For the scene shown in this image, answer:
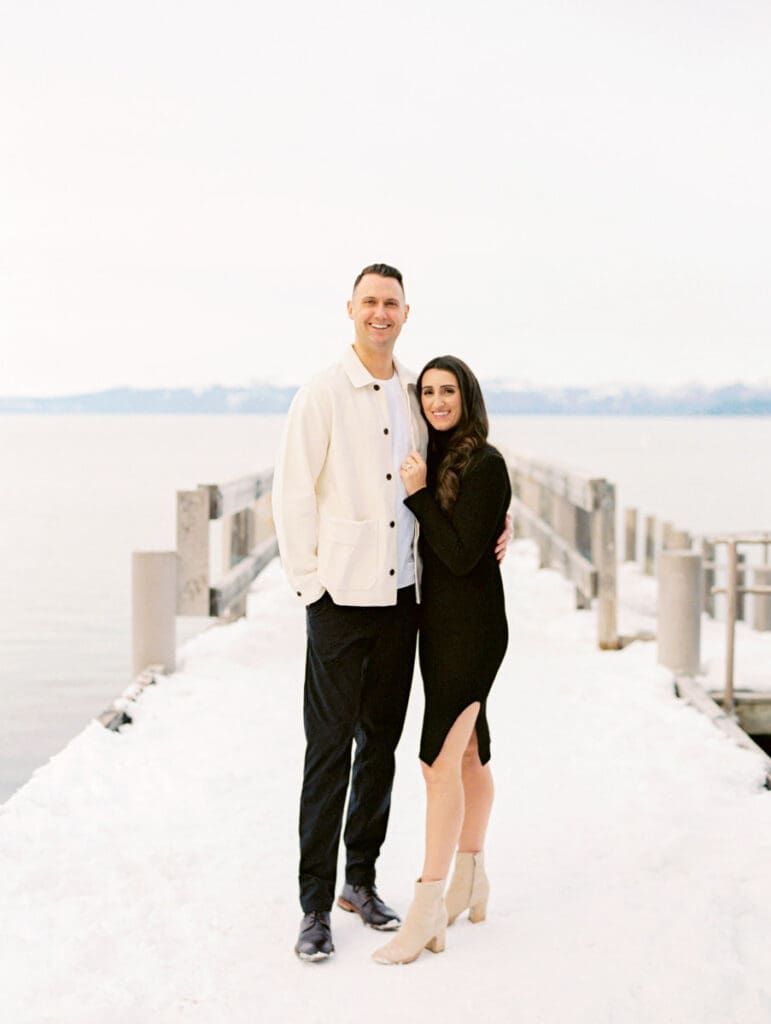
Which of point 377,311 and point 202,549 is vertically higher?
point 377,311

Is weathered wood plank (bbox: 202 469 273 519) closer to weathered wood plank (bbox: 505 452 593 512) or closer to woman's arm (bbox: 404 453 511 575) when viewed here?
weathered wood plank (bbox: 505 452 593 512)

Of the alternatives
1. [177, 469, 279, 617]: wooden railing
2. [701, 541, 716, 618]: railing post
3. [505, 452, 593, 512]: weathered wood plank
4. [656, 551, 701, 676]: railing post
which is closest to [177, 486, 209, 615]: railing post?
[177, 469, 279, 617]: wooden railing

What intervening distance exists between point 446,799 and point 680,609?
3783mm

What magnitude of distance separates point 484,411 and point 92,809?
2297 mm

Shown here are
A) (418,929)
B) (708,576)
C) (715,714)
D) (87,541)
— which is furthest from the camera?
(87,541)

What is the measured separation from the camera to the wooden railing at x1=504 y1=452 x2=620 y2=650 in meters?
7.99

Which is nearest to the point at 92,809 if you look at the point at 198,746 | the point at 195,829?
the point at 195,829

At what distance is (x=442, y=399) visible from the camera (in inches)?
143

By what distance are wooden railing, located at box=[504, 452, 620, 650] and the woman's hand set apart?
451 centimetres

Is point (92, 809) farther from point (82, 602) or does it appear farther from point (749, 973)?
point (82, 602)

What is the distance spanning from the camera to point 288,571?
3.68 metres

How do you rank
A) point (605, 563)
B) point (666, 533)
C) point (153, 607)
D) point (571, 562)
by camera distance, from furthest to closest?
1. point (666, 533)
2. point (571, 562)
3. point (605, 563)
4. point (153, 607)

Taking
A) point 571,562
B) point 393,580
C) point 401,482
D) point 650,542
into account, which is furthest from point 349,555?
point 650,542

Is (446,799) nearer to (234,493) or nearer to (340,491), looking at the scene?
(340,491)
